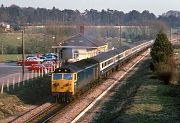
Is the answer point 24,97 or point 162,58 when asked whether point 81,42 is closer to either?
point 162,58

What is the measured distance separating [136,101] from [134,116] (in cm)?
482

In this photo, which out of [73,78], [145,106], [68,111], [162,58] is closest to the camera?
[145,106]

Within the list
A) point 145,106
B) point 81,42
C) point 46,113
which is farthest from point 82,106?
point 81,42

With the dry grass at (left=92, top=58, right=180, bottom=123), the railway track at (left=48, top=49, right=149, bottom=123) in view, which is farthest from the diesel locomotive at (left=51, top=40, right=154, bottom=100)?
the dry grass at (left=92, top=58, right=180, bottom=123)

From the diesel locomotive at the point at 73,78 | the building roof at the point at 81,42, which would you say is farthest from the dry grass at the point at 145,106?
the building roof at the point at 81,42

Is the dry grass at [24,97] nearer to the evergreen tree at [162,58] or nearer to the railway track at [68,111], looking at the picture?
the railway track at [68,111]

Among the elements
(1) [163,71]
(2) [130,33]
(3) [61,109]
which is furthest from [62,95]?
(2) [130,33]

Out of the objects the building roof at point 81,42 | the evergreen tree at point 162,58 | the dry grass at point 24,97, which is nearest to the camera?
the dry grass at point 24,97

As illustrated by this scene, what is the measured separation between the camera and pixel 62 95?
2739 centimetres

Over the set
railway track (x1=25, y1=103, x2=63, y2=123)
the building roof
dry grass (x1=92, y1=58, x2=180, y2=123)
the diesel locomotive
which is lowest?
railway track (x1=25, y1=103, x2=63, y2=123)

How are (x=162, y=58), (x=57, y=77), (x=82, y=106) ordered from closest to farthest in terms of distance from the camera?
(x=82, y=106), (x=57, y=77), (x=162, y=58)

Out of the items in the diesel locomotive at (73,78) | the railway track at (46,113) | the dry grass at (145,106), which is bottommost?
Result: the railway track at (46,113)

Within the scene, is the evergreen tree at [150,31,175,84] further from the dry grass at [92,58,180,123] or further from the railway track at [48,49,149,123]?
the railway track at [48,49,149,123]

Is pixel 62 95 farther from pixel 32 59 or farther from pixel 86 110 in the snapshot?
pixel 32 59
